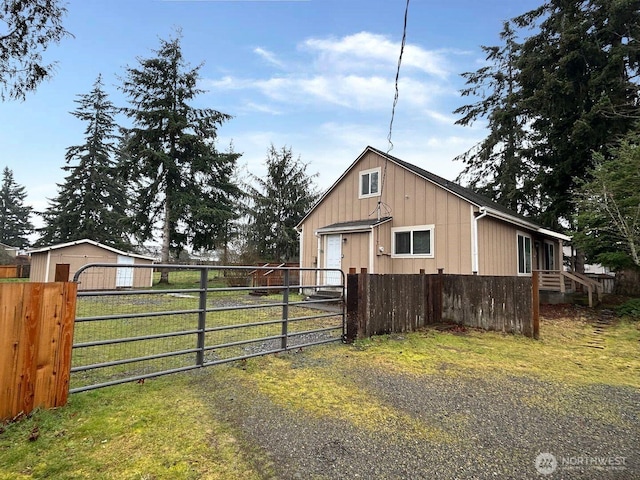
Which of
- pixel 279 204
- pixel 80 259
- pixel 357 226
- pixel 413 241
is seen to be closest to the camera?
pixel 413 241

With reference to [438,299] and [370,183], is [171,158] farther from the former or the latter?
[438,299]

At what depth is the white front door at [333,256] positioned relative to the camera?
12.7 m

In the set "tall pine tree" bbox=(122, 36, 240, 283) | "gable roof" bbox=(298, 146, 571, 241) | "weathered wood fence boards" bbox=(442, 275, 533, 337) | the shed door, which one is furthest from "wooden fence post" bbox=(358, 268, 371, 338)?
"tall pine tree" bbox=(122, 36, 240, 283)

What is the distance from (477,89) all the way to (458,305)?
1897 cm

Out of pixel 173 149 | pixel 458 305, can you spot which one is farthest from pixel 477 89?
pixel 173 149

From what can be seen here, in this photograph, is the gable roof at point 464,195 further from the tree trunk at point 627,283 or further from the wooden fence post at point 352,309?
the wooden fence post at point 352,309

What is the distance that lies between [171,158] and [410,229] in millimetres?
18540

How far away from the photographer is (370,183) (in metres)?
13.1

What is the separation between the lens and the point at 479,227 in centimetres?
1045

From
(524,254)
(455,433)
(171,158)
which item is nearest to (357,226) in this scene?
(524,254)

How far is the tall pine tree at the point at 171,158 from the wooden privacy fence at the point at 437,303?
18.0 m

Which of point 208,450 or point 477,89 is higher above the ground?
point 477,89

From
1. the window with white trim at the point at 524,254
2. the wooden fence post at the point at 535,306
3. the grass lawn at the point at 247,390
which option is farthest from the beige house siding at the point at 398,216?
the grass lawn at the point at 247,390

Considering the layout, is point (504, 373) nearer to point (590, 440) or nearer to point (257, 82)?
point (590, 440)
